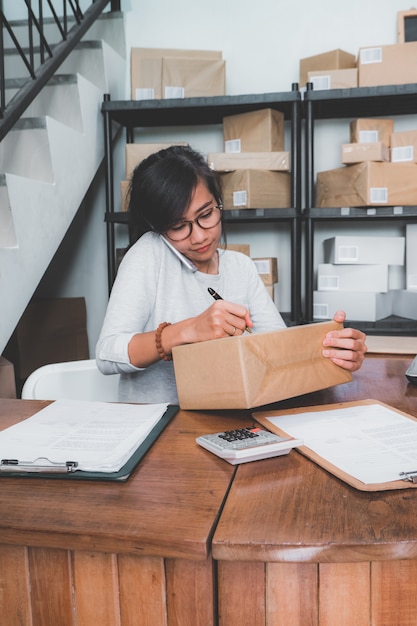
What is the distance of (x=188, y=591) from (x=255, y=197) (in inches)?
82.0

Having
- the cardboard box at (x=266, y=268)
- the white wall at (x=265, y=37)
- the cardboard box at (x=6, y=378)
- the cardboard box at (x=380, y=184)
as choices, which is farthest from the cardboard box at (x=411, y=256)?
the cardboard box at (x=6, y=378)

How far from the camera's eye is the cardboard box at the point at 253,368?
35.3 inches

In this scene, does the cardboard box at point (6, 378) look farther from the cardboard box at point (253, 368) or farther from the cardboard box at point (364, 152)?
the cardboard box at point (364, 152)

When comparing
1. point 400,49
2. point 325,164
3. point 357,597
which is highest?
point 400,49

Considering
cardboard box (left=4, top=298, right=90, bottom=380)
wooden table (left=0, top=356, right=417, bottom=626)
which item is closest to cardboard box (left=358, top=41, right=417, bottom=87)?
cardboard box (left=4, top=298, right=90, bottom=380)

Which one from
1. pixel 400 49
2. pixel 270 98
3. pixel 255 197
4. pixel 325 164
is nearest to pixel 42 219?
pixel 255 197

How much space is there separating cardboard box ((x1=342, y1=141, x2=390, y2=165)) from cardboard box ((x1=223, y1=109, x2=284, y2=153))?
318 mm

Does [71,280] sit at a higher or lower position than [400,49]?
lower

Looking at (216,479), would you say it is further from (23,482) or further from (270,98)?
(270,98)

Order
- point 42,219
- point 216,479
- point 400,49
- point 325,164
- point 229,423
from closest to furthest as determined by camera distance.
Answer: point 216,479 < point 229,423 < point 42,219 < point 400,49 < point 325,164

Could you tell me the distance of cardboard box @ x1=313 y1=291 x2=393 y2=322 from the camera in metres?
2.49

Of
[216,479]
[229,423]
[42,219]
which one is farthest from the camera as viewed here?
[42,219]

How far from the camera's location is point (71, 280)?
3186 millimetres

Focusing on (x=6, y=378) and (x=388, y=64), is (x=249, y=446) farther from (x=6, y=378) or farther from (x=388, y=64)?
(x=388, y=64)
